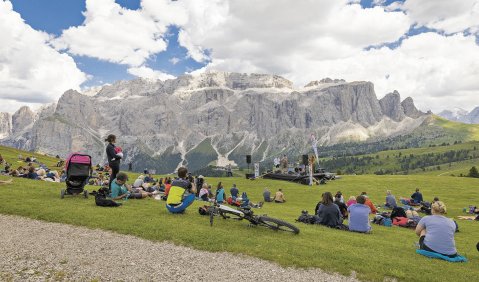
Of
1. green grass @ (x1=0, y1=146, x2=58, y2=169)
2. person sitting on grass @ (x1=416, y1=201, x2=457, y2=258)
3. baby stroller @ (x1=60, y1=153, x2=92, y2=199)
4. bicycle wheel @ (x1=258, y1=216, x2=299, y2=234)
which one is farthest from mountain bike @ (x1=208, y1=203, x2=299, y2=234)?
green grass @ (x1=0, y1=146, x2=58, y2=169)

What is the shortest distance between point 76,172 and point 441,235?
20114mm

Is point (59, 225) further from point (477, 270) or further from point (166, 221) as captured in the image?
point (477, 270)

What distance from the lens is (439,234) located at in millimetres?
13922

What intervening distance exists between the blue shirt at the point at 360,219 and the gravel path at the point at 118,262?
9095mm

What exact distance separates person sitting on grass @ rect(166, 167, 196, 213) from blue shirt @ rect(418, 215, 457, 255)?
11.3 meters

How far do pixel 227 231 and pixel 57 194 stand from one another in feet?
45.6

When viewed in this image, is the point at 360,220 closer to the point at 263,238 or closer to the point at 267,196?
the point at 263,238

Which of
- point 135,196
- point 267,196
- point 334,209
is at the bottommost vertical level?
point 267,196

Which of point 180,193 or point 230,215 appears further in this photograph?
point 180,193

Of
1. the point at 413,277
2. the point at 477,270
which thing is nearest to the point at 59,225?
the point at 413,277

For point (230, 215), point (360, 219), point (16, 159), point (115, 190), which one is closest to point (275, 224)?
point (230, 215)

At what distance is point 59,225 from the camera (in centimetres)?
1540

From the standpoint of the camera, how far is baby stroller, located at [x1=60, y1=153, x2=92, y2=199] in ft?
71.2

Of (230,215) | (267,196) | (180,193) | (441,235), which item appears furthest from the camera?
(267,196)
